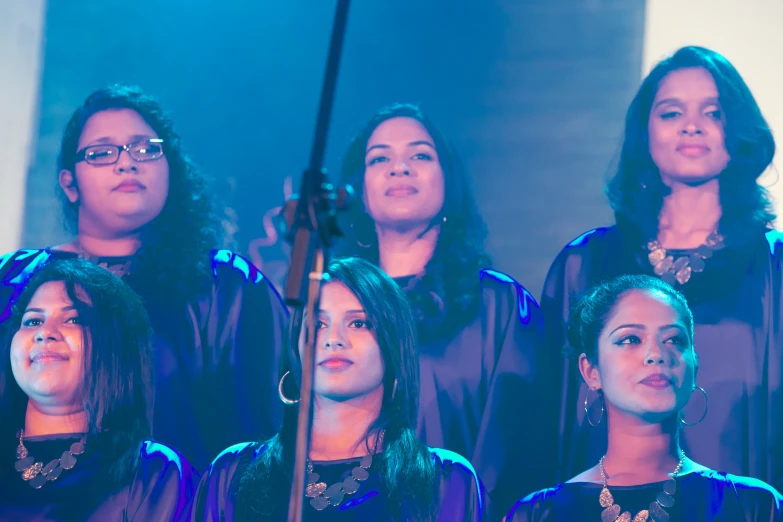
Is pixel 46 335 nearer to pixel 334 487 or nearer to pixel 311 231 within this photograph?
pixel 334 487

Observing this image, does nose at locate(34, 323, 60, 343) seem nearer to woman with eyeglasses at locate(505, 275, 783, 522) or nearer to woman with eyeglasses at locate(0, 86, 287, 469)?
woman with eyeglasses at locate(0, 86, 287, 469)

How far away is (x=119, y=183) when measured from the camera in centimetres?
350

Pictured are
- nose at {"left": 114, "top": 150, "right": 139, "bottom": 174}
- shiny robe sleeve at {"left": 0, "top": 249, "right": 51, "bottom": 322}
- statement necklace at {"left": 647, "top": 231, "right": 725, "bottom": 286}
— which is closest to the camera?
statement necklace at {"left": 647, "top": 231, "right": 725, "bottom": 286}

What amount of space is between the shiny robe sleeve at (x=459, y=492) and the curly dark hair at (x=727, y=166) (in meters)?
0.86

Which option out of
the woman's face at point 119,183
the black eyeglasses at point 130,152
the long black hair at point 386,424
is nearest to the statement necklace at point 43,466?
the long black hair at point 386,424

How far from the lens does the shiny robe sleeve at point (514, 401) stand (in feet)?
9.86

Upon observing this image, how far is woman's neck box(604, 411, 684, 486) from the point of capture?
2863 mm

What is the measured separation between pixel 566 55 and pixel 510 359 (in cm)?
97

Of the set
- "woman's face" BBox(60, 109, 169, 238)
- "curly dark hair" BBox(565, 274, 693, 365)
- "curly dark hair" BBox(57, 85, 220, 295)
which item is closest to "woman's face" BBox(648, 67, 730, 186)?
"curly dark hair" BBox(565, 274, 693, 365)

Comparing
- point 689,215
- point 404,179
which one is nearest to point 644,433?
point 689,215

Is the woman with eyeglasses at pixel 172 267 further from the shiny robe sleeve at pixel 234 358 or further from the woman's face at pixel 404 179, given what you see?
the woman's face at pixel 404 179

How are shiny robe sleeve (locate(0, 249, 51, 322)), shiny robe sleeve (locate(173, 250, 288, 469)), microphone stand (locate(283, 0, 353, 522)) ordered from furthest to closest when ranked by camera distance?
1. shiny robe sleeve (locate(0, 249, 51, 322))
2. shiny robe sleeve (locate(173, 250, 288, 469))
3. microphone stand (locate(283, 0, 353, 522))

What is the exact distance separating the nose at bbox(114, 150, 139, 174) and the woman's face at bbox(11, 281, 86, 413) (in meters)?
0.48

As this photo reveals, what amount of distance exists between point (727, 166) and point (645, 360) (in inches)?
25.4
